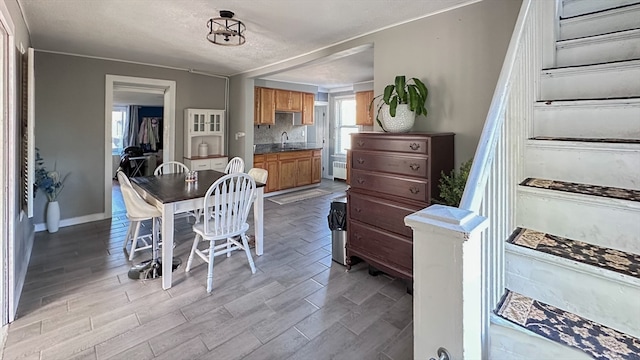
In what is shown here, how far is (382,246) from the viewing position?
2793 mm

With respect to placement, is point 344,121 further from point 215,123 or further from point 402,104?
point 402,104

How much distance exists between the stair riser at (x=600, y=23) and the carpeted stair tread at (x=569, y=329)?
1.87 m

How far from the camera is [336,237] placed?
10.8 ft

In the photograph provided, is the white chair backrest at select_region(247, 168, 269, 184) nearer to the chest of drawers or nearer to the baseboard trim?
the chest of drawers

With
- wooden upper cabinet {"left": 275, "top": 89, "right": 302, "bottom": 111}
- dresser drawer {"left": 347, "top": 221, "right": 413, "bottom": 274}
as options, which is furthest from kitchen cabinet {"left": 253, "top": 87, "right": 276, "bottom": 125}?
dresser drawer {"left": 347, "top": 221, "right": 413, "bottom": 274}

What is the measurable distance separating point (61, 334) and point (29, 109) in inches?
71.0

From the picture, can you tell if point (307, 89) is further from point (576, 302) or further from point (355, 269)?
point (576, 302)

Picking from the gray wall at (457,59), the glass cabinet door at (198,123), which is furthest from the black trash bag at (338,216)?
the glass cabinet door at (198,123)

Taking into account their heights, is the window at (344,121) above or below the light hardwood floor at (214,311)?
above

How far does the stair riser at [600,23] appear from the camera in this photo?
1.95 m

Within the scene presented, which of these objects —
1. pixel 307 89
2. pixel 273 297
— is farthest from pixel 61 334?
pixel 307 89

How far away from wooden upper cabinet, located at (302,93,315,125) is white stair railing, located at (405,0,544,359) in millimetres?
5850

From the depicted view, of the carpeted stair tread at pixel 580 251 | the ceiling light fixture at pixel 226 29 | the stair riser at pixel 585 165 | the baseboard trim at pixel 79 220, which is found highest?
the ceiling light fixture at pixel 226 29

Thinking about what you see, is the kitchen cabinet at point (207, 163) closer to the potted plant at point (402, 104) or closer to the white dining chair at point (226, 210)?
the white dining chair at point (226, 210)
